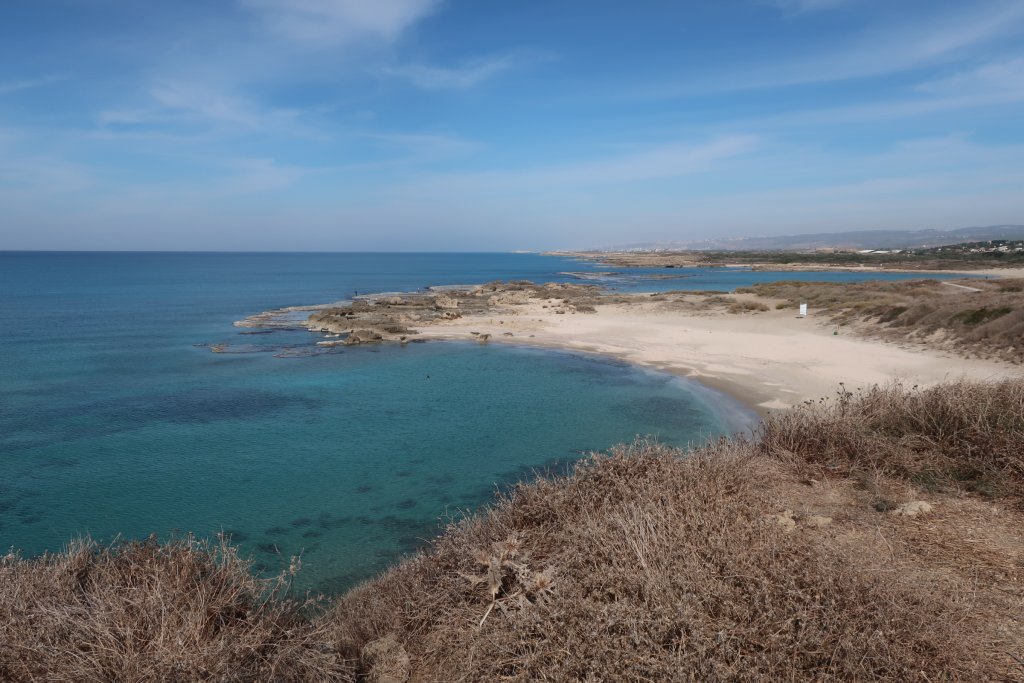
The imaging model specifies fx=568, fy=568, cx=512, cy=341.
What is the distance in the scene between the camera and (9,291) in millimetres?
69125

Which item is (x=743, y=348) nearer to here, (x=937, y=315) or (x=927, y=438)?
(x=937, y=315)

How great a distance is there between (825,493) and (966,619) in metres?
3.63

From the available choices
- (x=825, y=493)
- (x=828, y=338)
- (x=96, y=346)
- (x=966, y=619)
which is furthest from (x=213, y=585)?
(x=96, y=346)

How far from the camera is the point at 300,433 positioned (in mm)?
18031

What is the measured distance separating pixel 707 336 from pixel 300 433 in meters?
24.3

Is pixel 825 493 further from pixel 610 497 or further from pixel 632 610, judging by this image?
pixel 632 610

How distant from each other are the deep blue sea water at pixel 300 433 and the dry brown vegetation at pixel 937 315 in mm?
12553

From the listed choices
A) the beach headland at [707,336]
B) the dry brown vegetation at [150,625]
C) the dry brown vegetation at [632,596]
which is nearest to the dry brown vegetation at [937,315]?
the beach headland at [707,336]

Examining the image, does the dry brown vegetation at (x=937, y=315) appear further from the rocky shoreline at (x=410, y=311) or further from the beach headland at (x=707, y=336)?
the rocky shoreline at (x=410, y=311)

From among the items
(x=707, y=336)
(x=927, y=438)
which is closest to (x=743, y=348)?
(x=707, y=336)

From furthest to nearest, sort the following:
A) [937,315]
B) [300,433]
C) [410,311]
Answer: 1. [410,311]
2. [937,315]
3. [300,433]

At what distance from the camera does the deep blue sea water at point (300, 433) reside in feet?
39.6

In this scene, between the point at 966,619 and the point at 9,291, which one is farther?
the point at 9,291

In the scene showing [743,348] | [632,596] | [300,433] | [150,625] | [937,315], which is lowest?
[300,433]
